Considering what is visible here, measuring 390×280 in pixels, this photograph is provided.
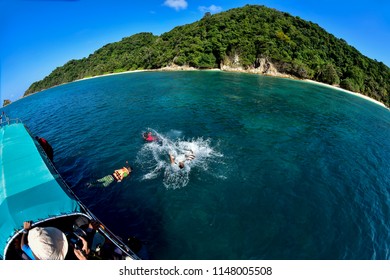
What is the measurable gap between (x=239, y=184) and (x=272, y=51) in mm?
101386

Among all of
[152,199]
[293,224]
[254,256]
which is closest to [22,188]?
[152,199]

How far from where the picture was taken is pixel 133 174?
21578mm

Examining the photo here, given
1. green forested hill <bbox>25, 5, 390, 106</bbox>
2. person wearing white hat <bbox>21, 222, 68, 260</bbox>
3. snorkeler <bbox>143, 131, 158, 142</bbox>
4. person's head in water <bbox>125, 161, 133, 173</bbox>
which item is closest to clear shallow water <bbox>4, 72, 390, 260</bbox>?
person's head in water <bbox>125, 161, 133, 173</bbox>

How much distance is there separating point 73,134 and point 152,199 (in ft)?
80.3

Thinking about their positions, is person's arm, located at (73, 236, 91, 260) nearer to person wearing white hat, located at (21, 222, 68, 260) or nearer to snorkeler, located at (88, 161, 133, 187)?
person wearing white hat, located at (21, 222, 68, 260)

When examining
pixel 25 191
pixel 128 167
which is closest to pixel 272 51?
pixel 128 167

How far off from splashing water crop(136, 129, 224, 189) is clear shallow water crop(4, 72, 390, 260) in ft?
0.44

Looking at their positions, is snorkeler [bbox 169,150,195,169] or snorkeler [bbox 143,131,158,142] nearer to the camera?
snorkeler [bbox 169,150,195,169]

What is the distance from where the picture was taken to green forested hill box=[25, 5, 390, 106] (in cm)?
9994

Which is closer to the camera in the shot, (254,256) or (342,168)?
(254,256)

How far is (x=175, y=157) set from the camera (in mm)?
24000

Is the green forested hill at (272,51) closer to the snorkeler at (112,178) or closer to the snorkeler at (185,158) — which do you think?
the snorkeler at (185,158)

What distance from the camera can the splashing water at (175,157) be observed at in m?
20.8

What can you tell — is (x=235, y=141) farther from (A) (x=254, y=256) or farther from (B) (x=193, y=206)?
(A) (x=254, y=256)
